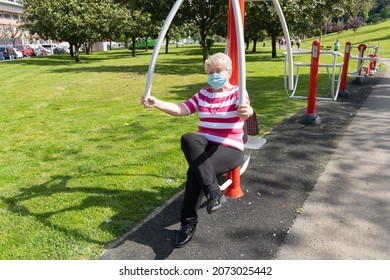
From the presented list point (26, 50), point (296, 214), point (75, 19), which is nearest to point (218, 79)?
point (296, 214)

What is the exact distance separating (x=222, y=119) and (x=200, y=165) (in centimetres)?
52

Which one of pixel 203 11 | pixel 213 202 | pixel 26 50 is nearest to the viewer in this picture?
pixel 213 202

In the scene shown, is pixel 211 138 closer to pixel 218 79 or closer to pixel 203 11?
pixel 218 79

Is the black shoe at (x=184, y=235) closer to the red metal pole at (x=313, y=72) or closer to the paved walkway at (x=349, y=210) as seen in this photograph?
the paved walkway at (x=349, y=210)

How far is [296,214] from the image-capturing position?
11.1 feet

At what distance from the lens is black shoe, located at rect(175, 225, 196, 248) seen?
2.91m

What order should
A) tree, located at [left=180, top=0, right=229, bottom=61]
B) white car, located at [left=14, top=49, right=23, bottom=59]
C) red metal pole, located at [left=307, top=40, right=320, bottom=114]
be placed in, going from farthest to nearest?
white car, located at [left=14, top=49, right=23, bottom=59], tree, located at [left=180, top=0, right=229, bottom=61], red metal pole, located at [left=307, top=40, right=320, bottom=114]

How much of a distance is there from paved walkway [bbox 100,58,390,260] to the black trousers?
32 centimetres

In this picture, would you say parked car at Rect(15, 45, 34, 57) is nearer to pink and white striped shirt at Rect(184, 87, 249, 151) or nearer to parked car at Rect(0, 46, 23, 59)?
parked car at Rect(0, 46, 23, 59)

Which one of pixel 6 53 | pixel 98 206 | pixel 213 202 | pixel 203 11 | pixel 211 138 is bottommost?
pixel 98 206

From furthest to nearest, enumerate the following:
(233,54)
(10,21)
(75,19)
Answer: (10,21), (75,19), (233,54)

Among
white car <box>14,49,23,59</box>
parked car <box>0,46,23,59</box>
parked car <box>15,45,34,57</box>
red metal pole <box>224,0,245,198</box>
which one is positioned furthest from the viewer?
parked car <box>15,45,34,57</box>

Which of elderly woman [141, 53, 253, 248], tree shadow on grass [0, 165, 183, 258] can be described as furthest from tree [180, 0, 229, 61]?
elderly woman [141, 53, 253, 248]
